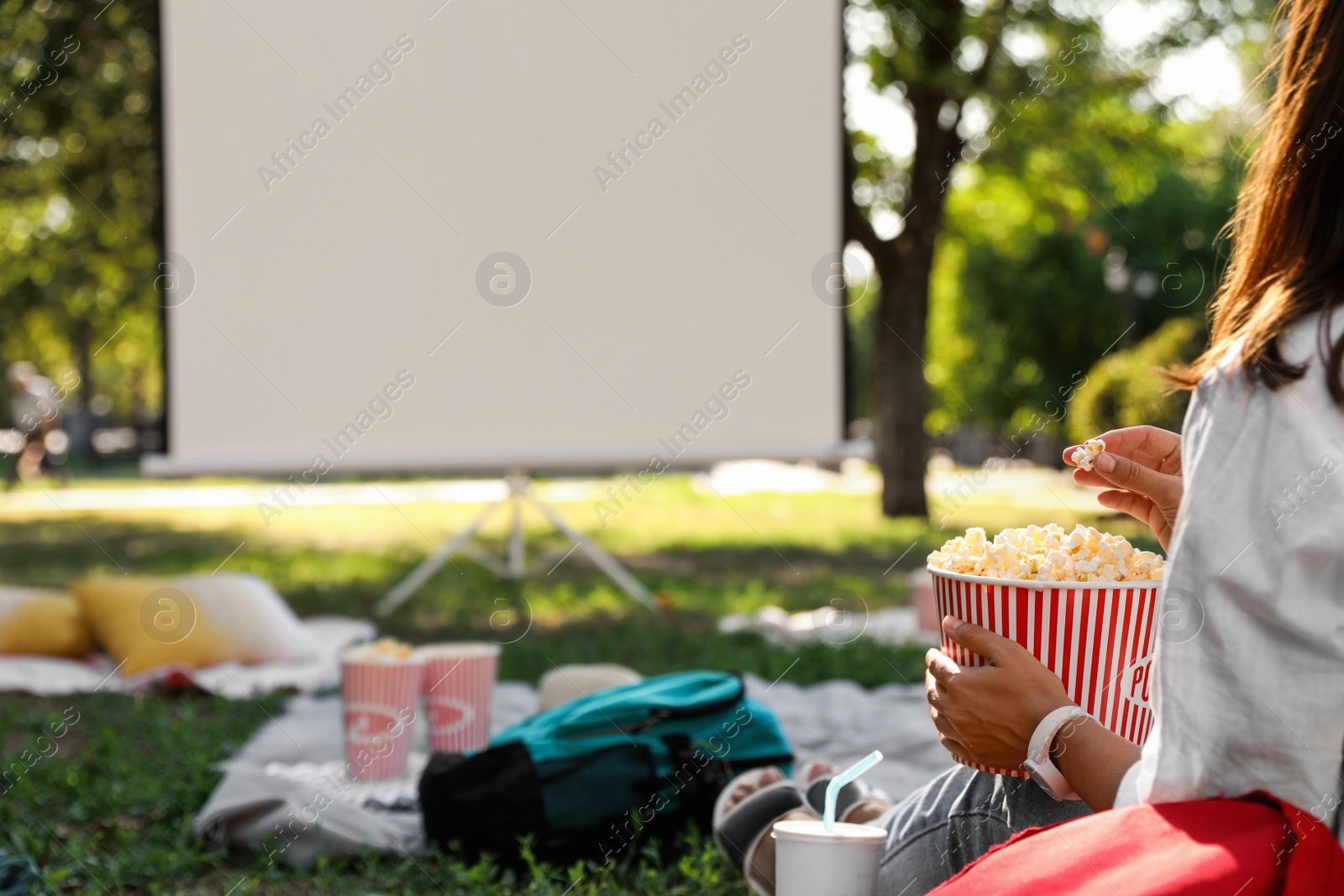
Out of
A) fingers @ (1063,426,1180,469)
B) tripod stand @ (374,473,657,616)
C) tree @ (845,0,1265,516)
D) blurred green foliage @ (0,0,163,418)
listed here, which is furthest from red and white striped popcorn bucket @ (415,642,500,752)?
tree @ (845,0,1265,516)

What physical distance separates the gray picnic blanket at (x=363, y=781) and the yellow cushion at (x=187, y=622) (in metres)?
0.66

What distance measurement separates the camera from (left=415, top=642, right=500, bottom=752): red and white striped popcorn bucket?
2723mm

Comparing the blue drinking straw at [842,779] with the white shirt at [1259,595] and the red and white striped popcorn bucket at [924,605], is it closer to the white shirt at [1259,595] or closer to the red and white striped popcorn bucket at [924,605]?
the white shirt at [1259,595]

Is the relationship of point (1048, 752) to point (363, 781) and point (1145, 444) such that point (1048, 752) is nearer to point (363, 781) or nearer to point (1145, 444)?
point (1145, 444)

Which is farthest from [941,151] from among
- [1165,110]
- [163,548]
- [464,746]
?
[464,746]

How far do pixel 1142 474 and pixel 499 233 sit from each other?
375 centimetres

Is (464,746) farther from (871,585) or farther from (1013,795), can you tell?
(871,585)

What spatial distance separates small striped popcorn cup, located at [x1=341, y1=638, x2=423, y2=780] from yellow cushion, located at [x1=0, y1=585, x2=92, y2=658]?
80.4 inches

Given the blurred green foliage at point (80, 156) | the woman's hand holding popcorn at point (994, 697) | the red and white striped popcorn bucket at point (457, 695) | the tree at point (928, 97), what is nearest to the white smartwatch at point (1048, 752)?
the woman's hand holding popcorn at point (994, 697)

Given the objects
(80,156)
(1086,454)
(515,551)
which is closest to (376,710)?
(1086,454)

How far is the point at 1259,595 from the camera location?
0.85m

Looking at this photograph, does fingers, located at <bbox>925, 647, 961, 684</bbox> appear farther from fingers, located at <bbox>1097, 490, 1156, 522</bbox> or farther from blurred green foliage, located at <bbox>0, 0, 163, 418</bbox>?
blurred green foliage, located at <bbox>0, 0, 163, 418</bbox>

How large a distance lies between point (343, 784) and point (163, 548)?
20.9ft

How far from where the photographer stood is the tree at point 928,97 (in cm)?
814
